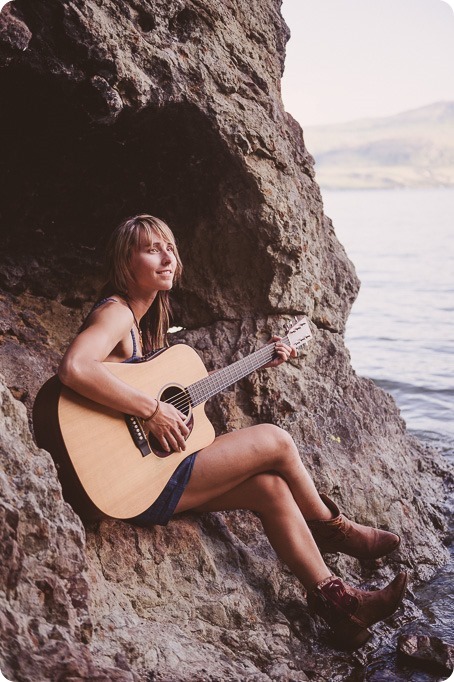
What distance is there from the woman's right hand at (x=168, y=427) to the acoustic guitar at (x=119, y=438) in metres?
0.04

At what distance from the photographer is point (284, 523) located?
3439 mm

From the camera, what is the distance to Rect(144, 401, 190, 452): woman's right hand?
316 centimetres

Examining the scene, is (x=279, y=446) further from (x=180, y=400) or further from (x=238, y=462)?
(x=180, y=400)

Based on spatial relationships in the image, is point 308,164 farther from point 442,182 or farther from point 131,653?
point 442,182

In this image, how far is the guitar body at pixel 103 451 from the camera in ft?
9.57

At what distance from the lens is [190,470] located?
338cm

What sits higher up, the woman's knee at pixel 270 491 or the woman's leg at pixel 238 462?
the woman's leg at pixel 238 462

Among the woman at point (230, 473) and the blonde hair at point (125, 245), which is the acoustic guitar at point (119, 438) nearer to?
the woman at point (230, 473)

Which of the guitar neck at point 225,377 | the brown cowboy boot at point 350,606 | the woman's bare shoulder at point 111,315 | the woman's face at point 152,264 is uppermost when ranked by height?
the woman's face at point 152,264

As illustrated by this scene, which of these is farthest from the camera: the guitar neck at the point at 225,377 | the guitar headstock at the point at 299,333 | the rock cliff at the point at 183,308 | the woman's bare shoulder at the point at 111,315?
the guitar headstock at the point at 299,333

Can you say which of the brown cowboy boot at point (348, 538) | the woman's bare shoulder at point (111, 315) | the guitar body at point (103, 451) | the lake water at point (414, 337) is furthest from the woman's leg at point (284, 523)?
the woman's bare shoulder at point (111, 315)

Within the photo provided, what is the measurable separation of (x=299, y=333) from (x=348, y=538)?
112cm

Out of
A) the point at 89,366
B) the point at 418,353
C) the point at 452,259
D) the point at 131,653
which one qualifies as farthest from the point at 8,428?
the point at 452,259

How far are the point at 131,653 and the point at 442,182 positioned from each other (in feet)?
226
